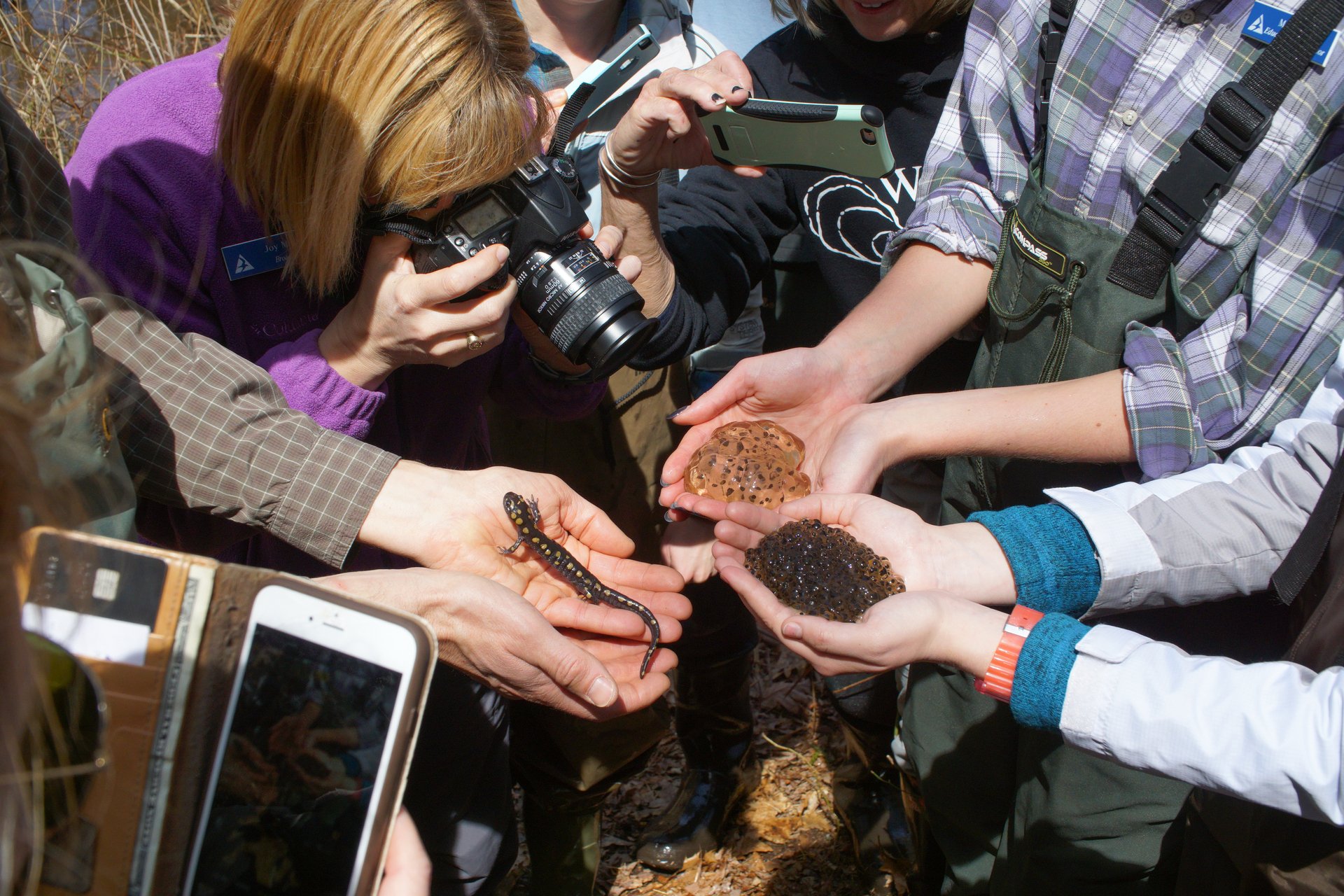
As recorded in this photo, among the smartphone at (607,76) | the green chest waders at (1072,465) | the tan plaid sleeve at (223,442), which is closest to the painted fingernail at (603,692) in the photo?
the tan plaid sleeve at (223,442)

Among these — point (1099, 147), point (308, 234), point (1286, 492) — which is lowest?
point (308, 234)

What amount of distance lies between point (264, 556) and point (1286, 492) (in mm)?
2603

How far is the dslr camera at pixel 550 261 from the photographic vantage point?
7.50ft

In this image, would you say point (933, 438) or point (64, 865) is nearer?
point (64, 865)

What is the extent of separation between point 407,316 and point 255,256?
41 centimetres

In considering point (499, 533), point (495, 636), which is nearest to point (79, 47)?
point (499, 533)

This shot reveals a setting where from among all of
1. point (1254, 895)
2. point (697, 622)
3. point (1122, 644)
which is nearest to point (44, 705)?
point (1122, 644)

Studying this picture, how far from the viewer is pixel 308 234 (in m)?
2.06

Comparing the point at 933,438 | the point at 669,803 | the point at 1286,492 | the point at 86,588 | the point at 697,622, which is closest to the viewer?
the point at 86,588

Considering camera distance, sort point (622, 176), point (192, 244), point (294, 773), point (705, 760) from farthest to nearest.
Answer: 1. point (705, 760)
2. point (622, 176)
3. point (192, 244)
4. point (294, 773)

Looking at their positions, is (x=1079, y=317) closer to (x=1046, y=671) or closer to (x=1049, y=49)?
(x=1049, y=49)

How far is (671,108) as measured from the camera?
2707 mm

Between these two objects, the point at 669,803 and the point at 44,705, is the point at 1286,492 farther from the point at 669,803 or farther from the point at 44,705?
the point at 669,803

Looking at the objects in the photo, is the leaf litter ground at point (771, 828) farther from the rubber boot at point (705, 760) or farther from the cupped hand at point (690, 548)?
the cupped hand at point (690, 548)
